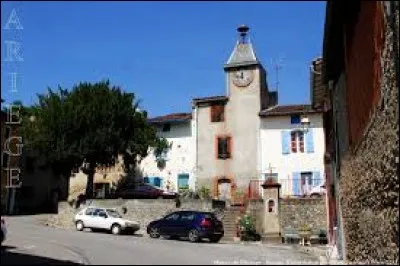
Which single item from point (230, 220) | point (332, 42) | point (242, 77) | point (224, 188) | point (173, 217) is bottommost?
point (230, 220)

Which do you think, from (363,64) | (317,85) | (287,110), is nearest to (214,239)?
(317,85)

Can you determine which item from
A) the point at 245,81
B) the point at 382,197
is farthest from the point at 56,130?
the point at 382,197

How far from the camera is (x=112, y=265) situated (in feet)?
55.5

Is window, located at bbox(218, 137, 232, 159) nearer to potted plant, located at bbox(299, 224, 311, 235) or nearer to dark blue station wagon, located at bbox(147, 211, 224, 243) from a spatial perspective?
potted plant, located at bbox(299, 224, 311, 235)

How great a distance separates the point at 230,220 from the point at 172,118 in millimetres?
15079

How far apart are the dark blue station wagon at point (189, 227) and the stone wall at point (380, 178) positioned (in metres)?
13.1

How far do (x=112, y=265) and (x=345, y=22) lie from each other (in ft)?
30.8

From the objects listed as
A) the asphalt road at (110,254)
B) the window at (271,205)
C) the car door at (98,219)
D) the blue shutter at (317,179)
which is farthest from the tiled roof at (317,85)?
the blue shutter at (317,179)

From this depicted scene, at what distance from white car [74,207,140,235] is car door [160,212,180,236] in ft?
9.78

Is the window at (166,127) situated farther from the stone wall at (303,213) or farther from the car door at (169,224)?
the car door at (169,224)

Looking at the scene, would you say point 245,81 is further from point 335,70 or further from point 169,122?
point 335,70

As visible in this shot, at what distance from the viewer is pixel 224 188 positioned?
4831cm

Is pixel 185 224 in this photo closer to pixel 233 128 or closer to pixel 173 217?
pixel 173 217

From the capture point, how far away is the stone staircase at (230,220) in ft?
123
